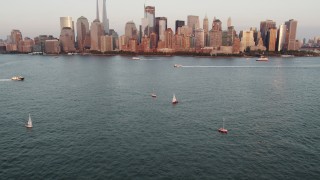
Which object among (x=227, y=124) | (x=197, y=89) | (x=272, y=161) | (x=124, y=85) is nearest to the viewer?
(x=272, y=161)

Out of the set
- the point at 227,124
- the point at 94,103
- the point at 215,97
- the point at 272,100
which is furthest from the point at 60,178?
the point at 272,100

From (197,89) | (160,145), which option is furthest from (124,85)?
(160,145)

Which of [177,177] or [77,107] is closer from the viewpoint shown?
[177,177]

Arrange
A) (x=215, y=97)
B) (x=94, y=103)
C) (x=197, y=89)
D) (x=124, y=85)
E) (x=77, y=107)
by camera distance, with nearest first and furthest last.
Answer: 1. (x=77, y=107)
2. (x=94, y=103)
3. (x=215, y=97)
4. (x=197, y=89)
5. (x=124, y=85)

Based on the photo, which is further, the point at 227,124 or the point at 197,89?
the point at 197,89

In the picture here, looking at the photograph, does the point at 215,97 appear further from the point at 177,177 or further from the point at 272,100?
the point at 177,177

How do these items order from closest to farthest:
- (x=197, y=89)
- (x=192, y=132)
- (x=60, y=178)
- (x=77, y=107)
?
(x=60, y=178)
(x=192, y=132)
(x=77, y=107)
(x=197, y=89)

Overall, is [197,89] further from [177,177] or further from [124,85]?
[177,177]

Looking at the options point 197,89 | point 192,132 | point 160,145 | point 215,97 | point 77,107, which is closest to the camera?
point 160,145
